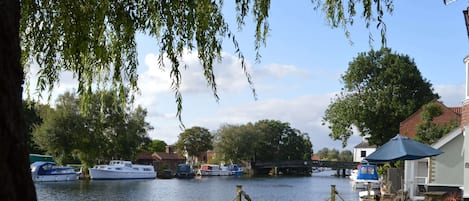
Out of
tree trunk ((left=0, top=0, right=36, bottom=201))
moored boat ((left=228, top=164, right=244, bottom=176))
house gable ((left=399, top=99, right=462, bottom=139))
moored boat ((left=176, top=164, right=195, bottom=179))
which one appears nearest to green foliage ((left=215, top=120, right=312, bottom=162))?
moored boat ((left=228, top=164, right=244, bottom=176))

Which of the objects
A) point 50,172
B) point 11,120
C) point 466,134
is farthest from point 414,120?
point 11,120

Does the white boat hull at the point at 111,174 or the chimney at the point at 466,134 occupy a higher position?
the chimney at the point at 466,134

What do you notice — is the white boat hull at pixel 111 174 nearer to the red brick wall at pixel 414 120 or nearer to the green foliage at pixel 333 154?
the red brick wall at pixel 414 120

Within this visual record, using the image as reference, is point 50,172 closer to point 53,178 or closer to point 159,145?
point 53,178

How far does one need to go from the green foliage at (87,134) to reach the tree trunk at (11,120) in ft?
172

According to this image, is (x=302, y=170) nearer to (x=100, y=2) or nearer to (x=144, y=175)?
(x=144, y=175)

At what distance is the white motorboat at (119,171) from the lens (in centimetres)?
6322

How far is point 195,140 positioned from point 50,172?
40067 mm

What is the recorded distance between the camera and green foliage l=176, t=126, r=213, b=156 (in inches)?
3780

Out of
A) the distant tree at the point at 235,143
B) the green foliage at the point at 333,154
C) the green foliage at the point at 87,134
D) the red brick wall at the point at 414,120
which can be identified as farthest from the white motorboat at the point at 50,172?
the green foliage at the point at 333,154

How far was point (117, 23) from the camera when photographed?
5457mm

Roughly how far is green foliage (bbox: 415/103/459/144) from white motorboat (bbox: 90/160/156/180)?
38.8m

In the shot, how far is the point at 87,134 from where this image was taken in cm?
5981

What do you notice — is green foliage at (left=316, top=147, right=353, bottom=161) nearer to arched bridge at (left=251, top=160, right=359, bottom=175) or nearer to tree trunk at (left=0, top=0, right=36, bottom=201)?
arched bridge at (left=251, top=160, right=359, bottom=175)
